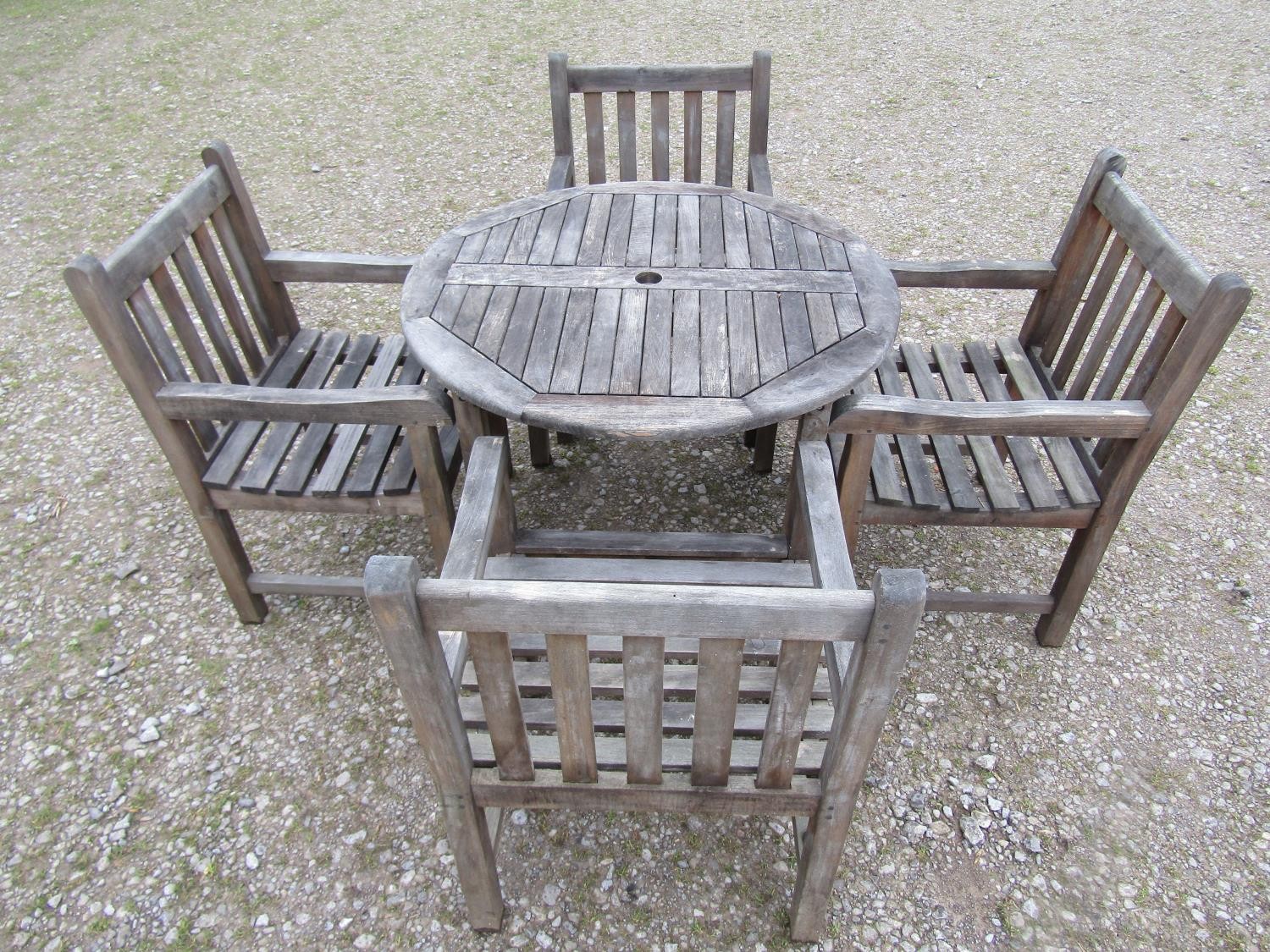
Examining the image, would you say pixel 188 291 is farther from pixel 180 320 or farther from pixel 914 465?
pixel 914 465

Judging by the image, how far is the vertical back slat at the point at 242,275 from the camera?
115 inches

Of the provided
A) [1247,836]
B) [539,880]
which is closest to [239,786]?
[539,880]

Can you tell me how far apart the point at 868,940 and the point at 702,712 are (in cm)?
100

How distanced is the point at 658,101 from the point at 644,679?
2.78 m

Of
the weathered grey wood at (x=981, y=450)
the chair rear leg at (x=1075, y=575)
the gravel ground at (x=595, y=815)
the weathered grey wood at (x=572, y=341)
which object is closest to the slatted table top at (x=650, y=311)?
the weathered grey wood at (x=572, y=341)

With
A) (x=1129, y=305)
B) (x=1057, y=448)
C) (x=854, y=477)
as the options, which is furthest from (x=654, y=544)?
(x=1129, y=305)

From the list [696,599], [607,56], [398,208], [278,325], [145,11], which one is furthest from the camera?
[145,11]

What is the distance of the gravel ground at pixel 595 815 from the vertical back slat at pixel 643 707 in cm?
67

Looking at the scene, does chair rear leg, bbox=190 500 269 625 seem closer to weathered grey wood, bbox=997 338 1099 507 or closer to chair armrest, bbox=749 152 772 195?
chair armrest, bbox=749 152 772 195

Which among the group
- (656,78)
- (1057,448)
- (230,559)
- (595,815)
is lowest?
(595,815)

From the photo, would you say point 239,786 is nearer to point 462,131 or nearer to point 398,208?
point 398,208

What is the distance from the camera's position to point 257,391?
94.9 inches

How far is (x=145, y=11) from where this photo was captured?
8.02m

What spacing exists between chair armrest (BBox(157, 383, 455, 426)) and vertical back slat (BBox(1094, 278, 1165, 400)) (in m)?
2.03
